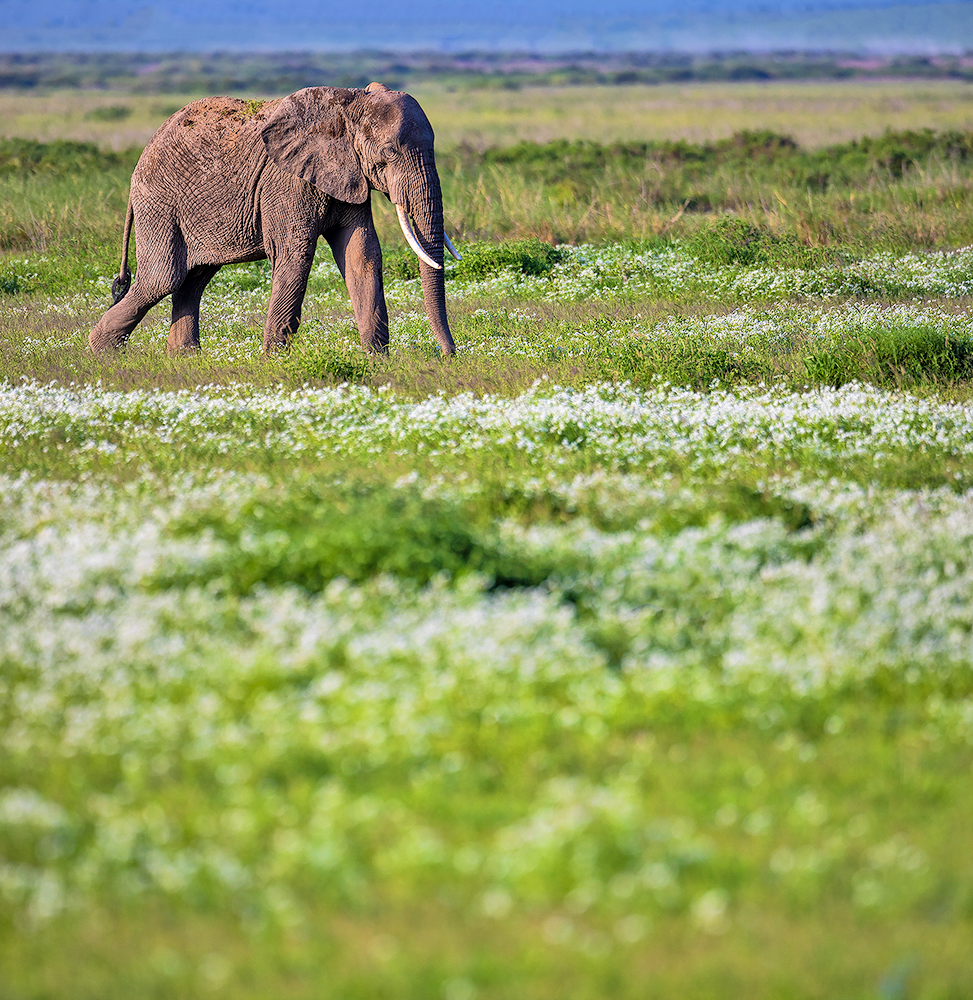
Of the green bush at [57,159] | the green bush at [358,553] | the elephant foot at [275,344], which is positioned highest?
the green bush at [57,159]

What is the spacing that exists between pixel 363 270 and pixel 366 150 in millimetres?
1255

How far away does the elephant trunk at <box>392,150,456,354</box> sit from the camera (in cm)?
1298

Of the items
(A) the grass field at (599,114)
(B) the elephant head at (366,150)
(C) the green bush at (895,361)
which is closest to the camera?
(C) the green bush at (895,361)

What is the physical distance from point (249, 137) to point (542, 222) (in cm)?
1139

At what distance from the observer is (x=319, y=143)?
13.2 metres

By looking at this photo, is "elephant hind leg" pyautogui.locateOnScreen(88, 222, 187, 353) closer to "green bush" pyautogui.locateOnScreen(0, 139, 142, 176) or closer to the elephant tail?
the elephant tail

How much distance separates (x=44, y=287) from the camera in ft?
69.5

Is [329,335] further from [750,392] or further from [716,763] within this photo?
[716,763]

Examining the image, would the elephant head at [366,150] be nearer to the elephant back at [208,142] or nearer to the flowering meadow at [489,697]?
the elephant back at [208,142]

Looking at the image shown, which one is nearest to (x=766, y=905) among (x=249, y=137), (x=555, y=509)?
(x=555, y=509)

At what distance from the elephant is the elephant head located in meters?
0.01

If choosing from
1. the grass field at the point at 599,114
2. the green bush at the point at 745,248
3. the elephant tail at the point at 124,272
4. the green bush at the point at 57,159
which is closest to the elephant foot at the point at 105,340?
the elephant tail at the point at 124,272

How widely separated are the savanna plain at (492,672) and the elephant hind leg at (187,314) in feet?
2.03

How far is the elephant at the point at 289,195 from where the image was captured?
42.7ft
